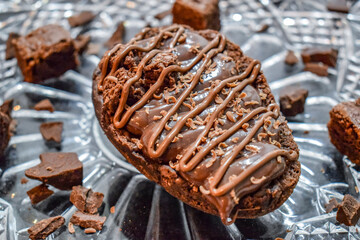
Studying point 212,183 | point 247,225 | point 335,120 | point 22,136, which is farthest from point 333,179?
point 22,136

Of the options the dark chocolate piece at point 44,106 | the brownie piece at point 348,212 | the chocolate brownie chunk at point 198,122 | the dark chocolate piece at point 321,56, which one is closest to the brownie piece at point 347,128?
the brownie piece at point 348,212

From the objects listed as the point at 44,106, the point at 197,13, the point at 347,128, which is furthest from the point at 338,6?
the point at 44,106

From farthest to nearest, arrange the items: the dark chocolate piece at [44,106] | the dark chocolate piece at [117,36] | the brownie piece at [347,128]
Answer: the dark chocolate piece at [117,36] < the dark chocolate piece at [44,106] < the brownie piece at [347,128]

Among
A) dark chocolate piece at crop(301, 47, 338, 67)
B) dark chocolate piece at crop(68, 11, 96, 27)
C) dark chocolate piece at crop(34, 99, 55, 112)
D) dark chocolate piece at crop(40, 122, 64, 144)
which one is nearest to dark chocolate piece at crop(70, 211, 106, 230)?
dark chocolate piece at crop(40, 122, 64, 144)

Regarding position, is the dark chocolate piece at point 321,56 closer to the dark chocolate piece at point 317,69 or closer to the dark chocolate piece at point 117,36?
the dark chocolate piece at point 317,69

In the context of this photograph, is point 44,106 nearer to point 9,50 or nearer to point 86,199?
point 9,50
